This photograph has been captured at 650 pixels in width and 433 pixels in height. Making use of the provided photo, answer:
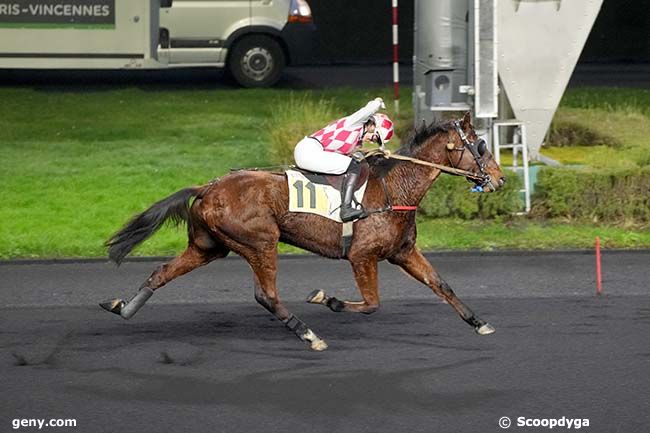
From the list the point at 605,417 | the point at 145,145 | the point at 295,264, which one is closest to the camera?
the point at 605,417

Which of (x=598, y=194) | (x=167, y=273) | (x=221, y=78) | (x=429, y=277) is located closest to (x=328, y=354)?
(x=429, y=277)

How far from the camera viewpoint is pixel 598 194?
15.2m

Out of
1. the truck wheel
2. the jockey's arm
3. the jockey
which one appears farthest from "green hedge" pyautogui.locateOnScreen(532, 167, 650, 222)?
the truck wheel

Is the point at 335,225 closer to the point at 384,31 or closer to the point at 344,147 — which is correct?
the point at 344,147

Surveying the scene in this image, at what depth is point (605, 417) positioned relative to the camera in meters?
8.80

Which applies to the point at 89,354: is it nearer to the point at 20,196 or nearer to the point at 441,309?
the point at 441,309

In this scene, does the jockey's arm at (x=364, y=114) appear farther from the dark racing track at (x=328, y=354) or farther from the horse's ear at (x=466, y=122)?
the dark racing track at (x=328, y=354)

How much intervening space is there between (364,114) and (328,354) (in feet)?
5.78

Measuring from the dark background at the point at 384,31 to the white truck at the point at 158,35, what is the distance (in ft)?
18.1

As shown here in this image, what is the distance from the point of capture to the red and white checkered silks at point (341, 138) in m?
10.6

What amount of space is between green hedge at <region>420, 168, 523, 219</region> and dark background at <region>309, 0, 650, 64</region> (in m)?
14.0

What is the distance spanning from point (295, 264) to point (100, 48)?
9844 mm

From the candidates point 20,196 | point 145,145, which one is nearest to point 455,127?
point 20,196

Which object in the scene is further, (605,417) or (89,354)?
(89,354)
